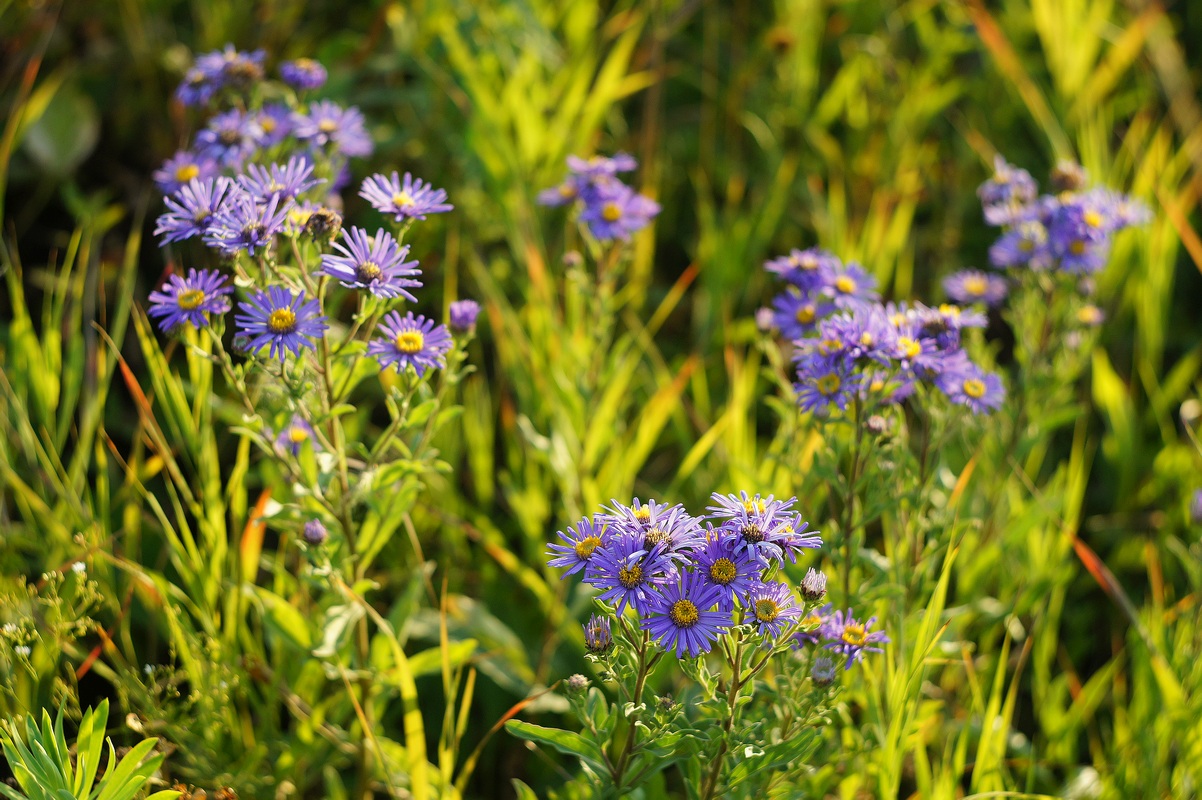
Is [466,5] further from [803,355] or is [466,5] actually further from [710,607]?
[710,607]

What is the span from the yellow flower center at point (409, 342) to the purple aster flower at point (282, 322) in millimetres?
129

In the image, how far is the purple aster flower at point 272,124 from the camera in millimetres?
2197

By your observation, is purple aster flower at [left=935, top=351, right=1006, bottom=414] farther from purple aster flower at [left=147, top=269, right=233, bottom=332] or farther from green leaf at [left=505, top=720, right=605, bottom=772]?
purple aster flower at [left=147, top=269, right=233, bottom=332]

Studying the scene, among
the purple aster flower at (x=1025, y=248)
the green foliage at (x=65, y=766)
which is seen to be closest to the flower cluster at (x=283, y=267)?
the green foliage at (x=65, y=766)

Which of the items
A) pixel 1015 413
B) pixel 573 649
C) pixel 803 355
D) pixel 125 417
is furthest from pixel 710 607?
pixel 125 417

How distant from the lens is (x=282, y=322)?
1.55 meters

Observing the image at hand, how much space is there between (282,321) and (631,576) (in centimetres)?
69

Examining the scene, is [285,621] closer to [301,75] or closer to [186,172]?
[186,172]

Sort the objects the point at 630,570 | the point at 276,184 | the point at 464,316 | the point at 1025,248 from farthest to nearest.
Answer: the point at 1025,248, the point at 464,316, the point at 276,184, the point at 630,570

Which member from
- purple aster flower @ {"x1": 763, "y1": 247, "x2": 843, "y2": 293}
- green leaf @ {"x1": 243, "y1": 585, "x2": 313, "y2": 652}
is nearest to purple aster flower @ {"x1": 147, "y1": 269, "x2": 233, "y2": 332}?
green leaf @ {"x1": 243, "y1": 585, "x2": 313, "y2": 652}

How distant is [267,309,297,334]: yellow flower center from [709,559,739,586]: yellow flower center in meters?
0.76

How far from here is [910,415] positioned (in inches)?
130

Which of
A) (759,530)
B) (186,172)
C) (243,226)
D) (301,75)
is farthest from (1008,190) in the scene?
(186,172)

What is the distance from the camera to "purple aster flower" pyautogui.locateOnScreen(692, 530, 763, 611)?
1358 millimetres
